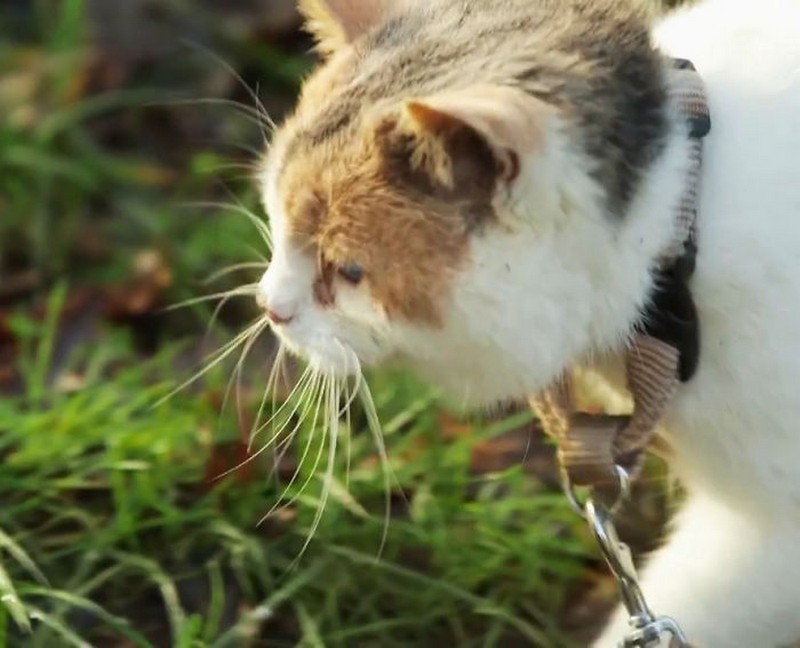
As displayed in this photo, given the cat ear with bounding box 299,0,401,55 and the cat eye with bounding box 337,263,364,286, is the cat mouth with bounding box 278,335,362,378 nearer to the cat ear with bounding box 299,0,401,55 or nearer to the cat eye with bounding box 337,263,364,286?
the cat eye with bounding box 337,263,364,286

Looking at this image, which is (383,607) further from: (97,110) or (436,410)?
(97,110)

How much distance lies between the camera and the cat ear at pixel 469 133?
2.73 feet

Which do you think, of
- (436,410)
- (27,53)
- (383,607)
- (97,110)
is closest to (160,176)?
(97,110)

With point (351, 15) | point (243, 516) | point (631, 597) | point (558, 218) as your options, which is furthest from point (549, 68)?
point (243, 516)

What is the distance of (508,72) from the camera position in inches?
36.4

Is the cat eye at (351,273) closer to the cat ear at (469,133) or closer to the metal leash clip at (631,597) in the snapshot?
the cat ear at (469,133)

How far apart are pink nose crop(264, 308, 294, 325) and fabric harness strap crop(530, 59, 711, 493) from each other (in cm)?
21

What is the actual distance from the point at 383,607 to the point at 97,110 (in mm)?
1079

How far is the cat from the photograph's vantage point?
2.99ft

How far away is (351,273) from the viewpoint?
0.94 meters

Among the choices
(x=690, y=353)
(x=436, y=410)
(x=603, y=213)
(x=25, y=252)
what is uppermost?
(x=603, y=213)

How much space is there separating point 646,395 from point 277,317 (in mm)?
274

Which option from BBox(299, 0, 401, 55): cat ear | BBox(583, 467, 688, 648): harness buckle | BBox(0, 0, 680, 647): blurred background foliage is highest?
BBox(299, 0, 401, 55): cat ear

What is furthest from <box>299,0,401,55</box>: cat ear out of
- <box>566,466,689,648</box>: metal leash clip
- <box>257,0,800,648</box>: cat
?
<box>566,466,689,648</box>: metal leash clip
